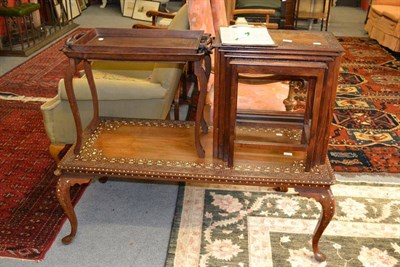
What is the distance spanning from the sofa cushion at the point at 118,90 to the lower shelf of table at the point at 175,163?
0.82 feet

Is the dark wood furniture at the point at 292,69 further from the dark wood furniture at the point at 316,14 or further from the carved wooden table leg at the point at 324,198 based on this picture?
the dark wood furniture at the point at 316,14

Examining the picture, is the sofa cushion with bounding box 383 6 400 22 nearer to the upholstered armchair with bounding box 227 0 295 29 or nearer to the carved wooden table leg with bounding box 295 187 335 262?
the upholstered armchair with bounding box 227 0 295 29

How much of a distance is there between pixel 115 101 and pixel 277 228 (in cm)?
110

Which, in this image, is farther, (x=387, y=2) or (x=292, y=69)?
(x=387, y=2)

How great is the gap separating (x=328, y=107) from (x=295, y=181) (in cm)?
33

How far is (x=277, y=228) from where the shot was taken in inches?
85.0

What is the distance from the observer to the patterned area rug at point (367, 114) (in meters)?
2.81

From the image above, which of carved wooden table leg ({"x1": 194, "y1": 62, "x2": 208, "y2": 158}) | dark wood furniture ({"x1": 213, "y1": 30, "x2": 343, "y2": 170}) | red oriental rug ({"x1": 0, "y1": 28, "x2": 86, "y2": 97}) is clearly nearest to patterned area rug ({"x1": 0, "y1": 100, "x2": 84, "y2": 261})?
red oriental rug ({"x1": 0, "y1": 28, "x2": 86, "y2": 97})

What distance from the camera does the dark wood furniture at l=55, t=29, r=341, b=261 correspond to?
167 cm

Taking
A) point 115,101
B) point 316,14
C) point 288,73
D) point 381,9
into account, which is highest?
point 288,73

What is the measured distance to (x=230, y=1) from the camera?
418cm

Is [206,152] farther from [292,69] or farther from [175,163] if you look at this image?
[292,69]

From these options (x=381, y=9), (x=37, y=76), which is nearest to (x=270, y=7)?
(x=381, y=9)

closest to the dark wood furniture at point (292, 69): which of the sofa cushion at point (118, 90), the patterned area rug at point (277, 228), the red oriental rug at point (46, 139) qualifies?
the patterned area rug at point (277, 228)
